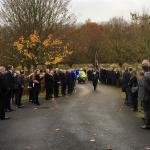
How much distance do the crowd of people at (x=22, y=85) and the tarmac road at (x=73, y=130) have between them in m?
0.84

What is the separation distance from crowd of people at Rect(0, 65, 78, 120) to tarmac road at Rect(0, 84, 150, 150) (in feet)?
2.76

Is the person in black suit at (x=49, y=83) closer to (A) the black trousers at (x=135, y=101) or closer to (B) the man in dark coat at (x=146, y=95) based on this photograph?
(A) the black trousers at (x=135, y=101)

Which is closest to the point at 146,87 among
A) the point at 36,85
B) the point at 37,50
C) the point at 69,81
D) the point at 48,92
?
the point at 36,85

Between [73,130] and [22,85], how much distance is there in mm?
9395

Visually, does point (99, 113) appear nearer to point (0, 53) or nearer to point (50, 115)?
point (50, 115)

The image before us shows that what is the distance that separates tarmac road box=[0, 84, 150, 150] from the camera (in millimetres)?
11945

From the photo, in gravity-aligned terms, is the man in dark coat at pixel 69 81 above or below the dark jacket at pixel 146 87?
below

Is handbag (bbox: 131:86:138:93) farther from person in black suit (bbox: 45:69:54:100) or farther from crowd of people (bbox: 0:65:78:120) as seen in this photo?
person in black suit (bbox: 45:69:54:100)

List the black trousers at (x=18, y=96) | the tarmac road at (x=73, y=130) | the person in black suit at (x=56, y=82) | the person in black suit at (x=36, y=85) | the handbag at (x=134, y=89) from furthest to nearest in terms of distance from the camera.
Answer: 1. the person in black suit at (x=56, y=82)
2. the person in black suit at (x=36, y=85)
3. the black trousers at (x=18, y=96)
4. the handbag at (x=134, y=89)
5. the tarmac road at (x=73, y=130)

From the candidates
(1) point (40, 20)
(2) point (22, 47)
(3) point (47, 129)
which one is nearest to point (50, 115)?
(3) point (47, 129)

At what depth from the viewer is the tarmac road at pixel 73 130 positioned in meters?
11.9

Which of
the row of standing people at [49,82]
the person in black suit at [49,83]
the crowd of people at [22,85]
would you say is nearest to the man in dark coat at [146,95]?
the crowd of people at [22,85]

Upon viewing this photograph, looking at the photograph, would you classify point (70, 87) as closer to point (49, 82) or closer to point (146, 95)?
point (49, 82)

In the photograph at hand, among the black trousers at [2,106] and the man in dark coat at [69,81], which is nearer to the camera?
the black trousers at [2,106]
